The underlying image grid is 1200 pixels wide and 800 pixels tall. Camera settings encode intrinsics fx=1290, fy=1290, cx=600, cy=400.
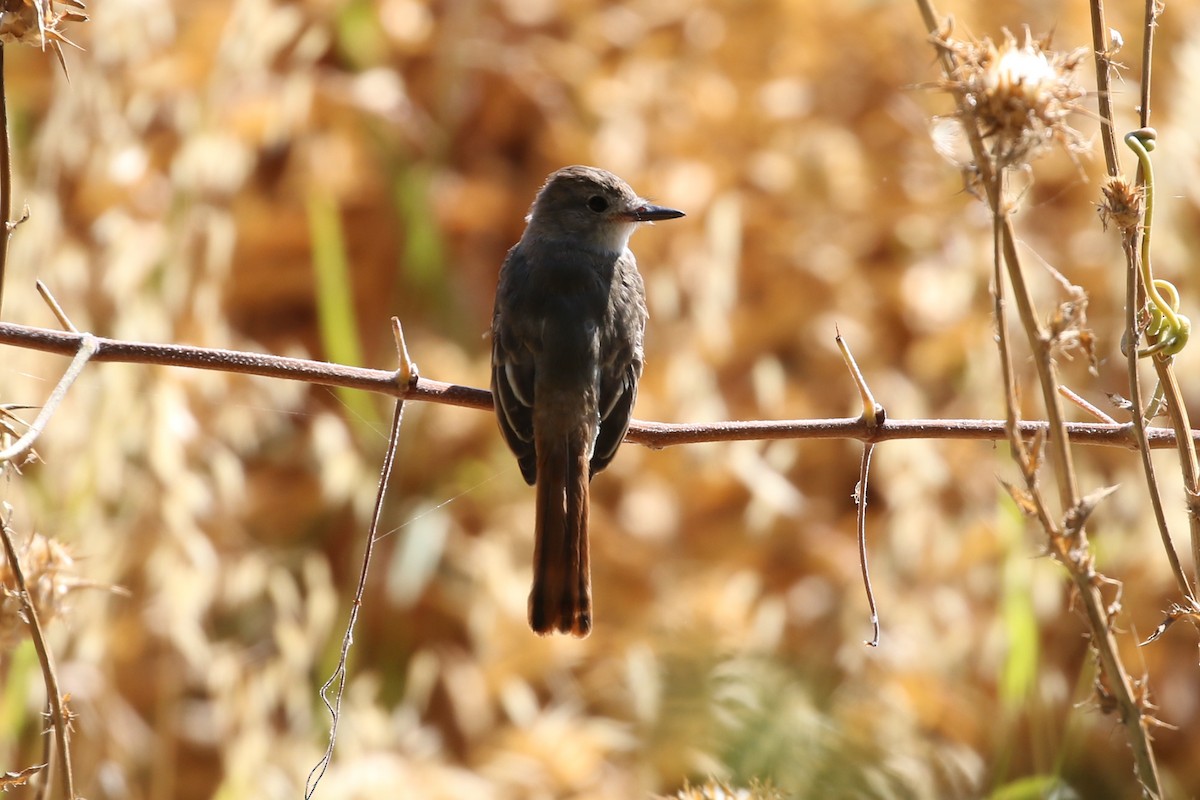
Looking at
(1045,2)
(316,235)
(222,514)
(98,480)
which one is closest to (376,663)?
(222,514)

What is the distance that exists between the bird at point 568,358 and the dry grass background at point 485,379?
1006 millimetres

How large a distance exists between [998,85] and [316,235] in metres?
3.70

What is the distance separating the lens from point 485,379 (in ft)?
15.6

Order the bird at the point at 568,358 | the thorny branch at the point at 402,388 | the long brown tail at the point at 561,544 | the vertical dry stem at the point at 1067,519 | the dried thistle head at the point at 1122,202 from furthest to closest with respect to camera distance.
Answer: the bird at the point at 568,358 < the long brown tail at the point at 561,544 < the thorny branch at the point at 402,388 < the dried thistle head at the point at 1122,202 < the vertical dry stem at the point at 1067,519

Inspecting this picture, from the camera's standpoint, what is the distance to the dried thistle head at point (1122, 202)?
1434 mm

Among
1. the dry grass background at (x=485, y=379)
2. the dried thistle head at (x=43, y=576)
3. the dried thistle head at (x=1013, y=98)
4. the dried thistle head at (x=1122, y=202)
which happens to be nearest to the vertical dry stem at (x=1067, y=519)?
the dried thistle head at (x=1013, y=98)

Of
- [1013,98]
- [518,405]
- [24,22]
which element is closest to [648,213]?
[518,405]

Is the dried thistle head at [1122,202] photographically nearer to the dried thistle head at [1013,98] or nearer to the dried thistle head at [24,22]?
the dried thistle head at [1013,98]

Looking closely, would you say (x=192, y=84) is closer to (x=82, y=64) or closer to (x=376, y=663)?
(x=82, y=64)

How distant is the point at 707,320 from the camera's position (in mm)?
4887

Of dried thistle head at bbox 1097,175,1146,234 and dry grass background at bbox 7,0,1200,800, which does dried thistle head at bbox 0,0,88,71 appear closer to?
dried thistle head at bbox 1097,175,1146,234

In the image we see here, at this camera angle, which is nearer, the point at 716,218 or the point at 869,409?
the point at 869,409

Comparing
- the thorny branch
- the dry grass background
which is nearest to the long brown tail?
the thorny branch

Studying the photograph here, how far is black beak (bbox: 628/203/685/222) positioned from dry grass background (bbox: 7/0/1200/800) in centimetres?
96
